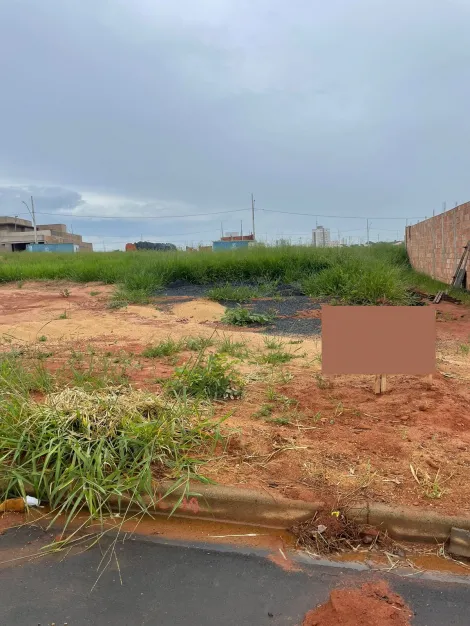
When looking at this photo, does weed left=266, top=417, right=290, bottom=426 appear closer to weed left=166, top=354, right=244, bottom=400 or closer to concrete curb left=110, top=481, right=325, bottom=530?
weed left=166, top=354, right=244, bottom=400

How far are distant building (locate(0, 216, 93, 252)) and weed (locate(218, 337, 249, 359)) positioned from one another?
4681cm

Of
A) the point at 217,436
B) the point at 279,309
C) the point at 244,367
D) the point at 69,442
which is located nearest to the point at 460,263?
the point at 279,309

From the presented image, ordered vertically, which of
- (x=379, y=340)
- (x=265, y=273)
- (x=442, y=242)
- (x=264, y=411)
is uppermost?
(x=442, y=242)

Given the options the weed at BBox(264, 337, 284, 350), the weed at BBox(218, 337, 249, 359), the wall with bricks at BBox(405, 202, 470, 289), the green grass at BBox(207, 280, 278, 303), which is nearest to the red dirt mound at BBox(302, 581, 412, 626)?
the weed at BBox(218, 337, 249, 359)

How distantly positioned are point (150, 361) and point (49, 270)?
542 inches

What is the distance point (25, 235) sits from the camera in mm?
51969

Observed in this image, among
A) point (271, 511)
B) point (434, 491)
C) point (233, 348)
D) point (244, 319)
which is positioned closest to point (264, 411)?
point (271, 511)

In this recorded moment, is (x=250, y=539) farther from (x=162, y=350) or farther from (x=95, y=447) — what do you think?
(x=162, y=350)

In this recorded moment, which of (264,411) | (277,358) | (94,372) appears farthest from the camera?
(277,358)

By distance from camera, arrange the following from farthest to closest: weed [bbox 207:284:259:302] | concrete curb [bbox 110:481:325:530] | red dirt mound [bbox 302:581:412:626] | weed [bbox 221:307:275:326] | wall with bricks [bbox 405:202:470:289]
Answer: wall with bricks [bbox 405:202:470:289], weed [bbox 207:284:259:302], weed [bbox 221:307:275:326], concrete curb [bbox 110:481:325:530], red dirt mound [bbox 302:581:412:626]

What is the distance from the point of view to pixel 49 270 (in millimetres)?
16984

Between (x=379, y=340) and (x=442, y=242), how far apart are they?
10.9 metres

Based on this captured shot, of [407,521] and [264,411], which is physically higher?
[264,411]

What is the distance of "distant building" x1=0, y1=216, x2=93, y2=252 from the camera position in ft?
168
